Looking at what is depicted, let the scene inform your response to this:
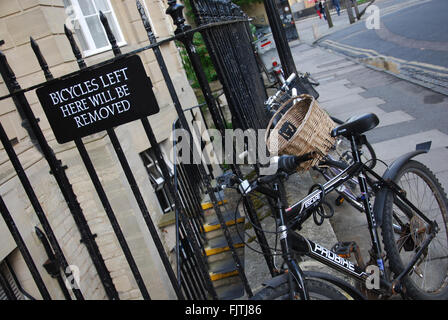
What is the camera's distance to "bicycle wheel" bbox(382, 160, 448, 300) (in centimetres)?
280

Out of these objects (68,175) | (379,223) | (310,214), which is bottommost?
(379,223)

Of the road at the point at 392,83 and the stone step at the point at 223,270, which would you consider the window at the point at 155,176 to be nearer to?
the stone step at the point at 223,270

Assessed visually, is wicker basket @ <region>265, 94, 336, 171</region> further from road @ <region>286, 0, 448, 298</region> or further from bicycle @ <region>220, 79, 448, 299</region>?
road @ <region>286, 0, 448, 298</region>

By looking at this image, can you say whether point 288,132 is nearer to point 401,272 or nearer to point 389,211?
point 389,211

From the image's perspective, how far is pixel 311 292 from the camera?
7.36ft

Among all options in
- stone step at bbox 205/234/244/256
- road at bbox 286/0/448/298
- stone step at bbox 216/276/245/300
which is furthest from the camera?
stone step at bbox 205/234/244/256

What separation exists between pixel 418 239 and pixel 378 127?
168 inches

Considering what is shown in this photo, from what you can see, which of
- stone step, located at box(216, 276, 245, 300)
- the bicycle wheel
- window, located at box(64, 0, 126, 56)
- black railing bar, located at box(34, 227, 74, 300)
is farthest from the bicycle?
window, located at box(64, 0, 126, 56)

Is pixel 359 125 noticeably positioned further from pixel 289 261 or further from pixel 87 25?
pixel 87 25

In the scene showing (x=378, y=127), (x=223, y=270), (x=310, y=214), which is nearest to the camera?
(x=310, y=214)

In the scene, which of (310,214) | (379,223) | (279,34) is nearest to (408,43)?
(279,34)

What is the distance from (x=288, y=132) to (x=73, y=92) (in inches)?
75.4

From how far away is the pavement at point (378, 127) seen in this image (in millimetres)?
3892

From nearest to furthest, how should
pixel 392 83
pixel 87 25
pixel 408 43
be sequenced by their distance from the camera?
pixel 87 25 → pixel 392 83 → pixel 408 43
